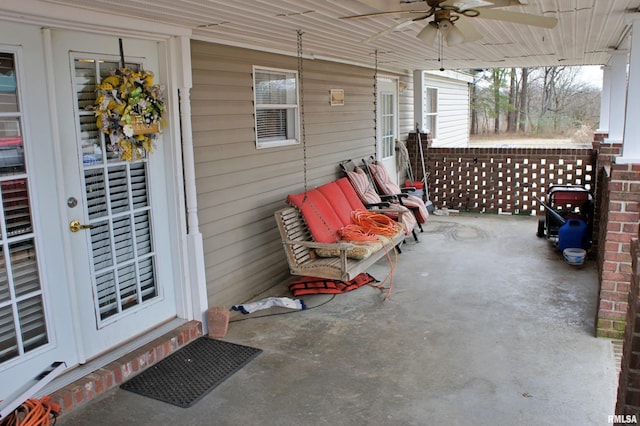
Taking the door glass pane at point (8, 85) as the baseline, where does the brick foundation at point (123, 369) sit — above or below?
below

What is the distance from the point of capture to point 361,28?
450 cm

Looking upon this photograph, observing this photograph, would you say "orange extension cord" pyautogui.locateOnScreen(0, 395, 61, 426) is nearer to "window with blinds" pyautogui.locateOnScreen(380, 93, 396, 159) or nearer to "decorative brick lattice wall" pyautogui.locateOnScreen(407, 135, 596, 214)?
"window with blinds" pyautogui.locateOnScreen(380, 93, 396, 159)

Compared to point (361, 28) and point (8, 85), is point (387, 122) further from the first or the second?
point (8, 85)

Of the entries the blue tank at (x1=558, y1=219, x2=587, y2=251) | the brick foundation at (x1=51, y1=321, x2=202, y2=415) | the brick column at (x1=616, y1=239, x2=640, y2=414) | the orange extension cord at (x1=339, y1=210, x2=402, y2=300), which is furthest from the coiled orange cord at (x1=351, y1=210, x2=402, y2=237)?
the brick column at (x1=616, y1=239, x2=640, y2=414)

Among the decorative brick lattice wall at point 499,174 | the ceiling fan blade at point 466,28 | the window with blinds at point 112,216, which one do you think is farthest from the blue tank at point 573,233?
the window with blinds at point 112,216

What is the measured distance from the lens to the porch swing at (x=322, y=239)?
4.61 meters

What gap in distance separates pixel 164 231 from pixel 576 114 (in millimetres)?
23895

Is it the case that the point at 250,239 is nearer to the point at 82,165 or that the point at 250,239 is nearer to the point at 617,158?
the point at 82,165

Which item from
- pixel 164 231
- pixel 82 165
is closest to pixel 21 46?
pixel 82 165

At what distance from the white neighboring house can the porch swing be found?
→ 440 centimetres

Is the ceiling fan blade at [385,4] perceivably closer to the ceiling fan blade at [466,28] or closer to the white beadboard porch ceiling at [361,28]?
the white beadboard porch ceiling at [361,28]

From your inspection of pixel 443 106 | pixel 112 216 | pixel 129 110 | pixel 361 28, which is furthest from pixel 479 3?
pixel 443 106

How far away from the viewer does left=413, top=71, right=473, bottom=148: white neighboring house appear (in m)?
9.74

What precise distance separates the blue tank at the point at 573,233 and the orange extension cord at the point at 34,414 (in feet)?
17.7
